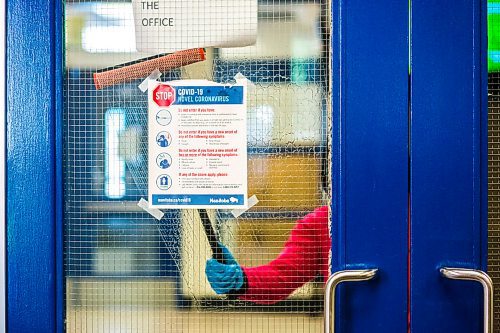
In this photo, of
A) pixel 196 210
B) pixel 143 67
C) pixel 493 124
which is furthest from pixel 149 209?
pixel 493 124

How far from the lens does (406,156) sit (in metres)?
1.32

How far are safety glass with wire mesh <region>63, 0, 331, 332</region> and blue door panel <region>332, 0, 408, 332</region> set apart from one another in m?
0.04

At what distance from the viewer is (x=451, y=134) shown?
4.32 ft

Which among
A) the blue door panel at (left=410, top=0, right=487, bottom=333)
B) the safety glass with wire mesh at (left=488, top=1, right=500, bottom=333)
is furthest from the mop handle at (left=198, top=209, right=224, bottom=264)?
the safety glass with wire mesh at (left=488, top=1, right=500, bottom=333)

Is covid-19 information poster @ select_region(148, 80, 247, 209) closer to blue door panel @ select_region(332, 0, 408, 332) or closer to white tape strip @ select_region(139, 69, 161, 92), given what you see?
white tape strip @ select_region(139, 69, 161, 92)

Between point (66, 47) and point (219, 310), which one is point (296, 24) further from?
point (219, 310)

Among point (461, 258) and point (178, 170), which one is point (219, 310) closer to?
point (178, 170)

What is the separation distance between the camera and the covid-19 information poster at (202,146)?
4.41 ft

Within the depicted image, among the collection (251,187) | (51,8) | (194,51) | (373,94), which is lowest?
(251,187)

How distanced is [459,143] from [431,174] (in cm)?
10

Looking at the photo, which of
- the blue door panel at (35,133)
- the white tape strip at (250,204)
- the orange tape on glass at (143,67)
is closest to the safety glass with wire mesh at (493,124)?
the white tape strip at (250,204)

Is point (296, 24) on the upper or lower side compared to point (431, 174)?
upper

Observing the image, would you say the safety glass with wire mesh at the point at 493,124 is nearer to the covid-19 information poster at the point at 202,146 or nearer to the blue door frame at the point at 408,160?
the blue door frame at the point at 408,160

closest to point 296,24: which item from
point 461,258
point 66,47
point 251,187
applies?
point 251,187
